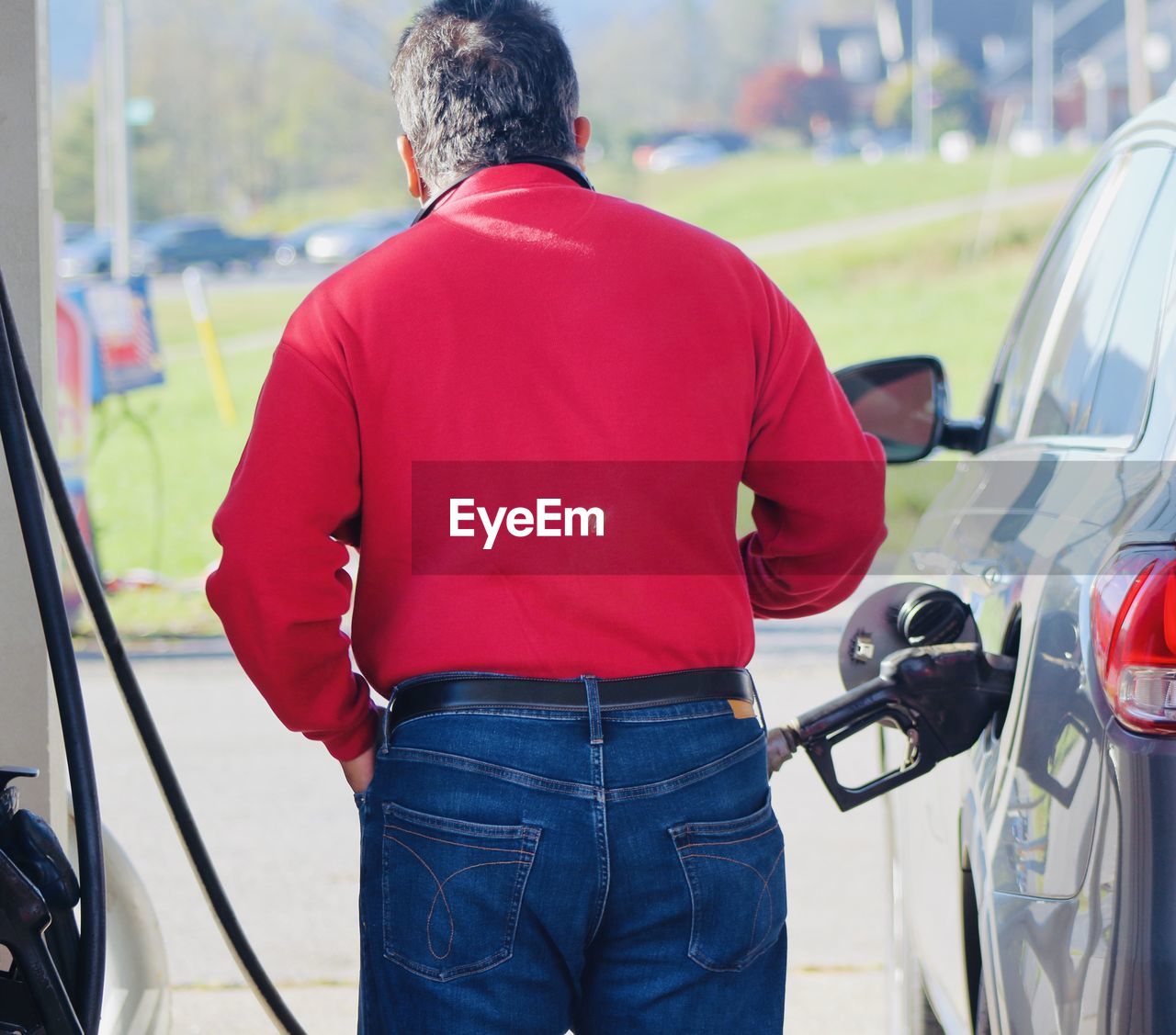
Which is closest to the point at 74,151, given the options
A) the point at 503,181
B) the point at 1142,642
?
the point at 503,181

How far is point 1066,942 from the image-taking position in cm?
183

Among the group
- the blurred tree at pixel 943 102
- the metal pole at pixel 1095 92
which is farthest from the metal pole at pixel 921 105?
the metal pole at pixel 1095 92

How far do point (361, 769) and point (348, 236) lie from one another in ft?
98.3

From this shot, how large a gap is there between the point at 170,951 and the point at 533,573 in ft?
10.2

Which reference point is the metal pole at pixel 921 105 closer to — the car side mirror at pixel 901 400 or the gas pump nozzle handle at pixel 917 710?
the car side mirror at pixel 901 400

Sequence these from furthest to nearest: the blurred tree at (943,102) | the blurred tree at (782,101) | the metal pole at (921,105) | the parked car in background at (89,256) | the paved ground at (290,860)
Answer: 1. the blurred tree at (782,101)
2. the blurred tree at (943,102)
3. the metal pole at (921,105)
4. the parked car in background at (89,256)
5. the paved ground at (290,860)

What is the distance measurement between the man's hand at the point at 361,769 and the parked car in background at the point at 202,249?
3135 cm

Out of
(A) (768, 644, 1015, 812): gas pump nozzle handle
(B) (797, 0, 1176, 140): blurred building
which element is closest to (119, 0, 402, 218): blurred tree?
(B) (797, 0, 1176, 140): blurred building

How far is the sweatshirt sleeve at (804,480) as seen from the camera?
6.81 feet

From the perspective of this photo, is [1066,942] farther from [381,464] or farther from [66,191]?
[66,191]

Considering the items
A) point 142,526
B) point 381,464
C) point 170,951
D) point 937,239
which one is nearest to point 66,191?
point 937,239

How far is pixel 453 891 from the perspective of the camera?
6.04 ft

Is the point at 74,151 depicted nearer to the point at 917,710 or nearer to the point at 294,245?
the point at 294,245

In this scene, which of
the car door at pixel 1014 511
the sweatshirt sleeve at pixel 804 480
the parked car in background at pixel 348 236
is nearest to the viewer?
the sweatshirt sleeve at pixel 804 480
